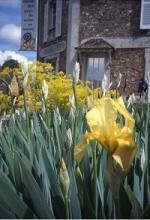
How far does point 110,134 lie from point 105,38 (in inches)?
565

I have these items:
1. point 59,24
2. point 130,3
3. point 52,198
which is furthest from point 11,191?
point 59,24

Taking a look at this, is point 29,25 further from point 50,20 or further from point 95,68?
point 95,68

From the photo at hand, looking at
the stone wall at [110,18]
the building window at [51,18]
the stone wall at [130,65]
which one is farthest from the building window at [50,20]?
the stone wall at [130,65]

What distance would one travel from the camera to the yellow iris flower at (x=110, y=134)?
792 millimetres

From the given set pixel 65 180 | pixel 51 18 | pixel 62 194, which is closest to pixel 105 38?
pixel 51 18

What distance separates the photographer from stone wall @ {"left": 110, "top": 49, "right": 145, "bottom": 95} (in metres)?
14.4

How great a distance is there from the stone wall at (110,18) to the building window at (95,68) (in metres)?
0.83

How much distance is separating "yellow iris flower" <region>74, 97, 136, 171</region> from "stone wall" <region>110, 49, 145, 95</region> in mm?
13543

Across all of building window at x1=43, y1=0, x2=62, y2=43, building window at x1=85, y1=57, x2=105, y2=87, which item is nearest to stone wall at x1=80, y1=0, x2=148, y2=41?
building window at x1=85, y1=57, x2=105, y2=87

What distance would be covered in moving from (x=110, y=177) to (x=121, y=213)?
196 mm

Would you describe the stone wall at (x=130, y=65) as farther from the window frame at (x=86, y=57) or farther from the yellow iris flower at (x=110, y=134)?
the yellow iris flower at (x=110, y=134)

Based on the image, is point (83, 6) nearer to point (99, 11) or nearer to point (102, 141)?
point (99, 11)

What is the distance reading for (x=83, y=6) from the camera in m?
15.1

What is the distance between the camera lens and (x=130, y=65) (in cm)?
1457
